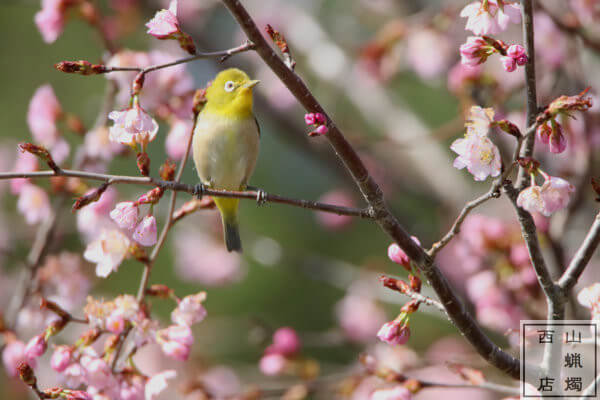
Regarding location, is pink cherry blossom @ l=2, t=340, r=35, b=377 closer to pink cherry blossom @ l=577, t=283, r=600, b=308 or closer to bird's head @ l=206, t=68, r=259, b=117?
bird's head @ l=206, t=68, r=259, b=117

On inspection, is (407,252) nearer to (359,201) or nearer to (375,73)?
(375,73)

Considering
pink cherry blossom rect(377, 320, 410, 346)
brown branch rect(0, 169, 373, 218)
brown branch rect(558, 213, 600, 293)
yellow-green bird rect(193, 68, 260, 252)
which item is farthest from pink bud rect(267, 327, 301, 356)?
brown branch rect(558, 213, 600, 293)

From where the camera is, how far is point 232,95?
201 centimetres

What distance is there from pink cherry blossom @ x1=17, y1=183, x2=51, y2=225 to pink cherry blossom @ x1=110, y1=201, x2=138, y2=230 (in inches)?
42.2

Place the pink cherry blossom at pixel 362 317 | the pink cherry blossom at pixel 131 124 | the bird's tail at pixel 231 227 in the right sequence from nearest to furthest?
the pink cherry blossom at pixel 131 124 < the bird's tail at pixel 231 227 < the pink cherry blossom at pixel 362 317

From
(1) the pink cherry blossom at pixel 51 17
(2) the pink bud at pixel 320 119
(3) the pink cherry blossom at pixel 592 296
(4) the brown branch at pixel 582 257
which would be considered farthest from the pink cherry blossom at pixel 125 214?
(1) the pink cherry blossom at pixel 51 17

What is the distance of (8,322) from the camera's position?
2049 millimetres

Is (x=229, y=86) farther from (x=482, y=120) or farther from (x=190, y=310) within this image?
(x=482, y=120)

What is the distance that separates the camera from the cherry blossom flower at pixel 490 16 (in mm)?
1324

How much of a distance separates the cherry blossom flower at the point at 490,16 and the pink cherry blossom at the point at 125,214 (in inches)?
31.7

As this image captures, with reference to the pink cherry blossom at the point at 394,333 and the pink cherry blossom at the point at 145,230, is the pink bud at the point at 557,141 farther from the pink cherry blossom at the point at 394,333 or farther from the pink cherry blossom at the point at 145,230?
the pink cherry blossom at the point at 145,230

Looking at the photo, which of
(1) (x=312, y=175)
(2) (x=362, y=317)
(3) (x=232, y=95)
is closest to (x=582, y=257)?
(3) (x=232, y=95)

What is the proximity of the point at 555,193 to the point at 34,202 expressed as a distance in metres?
1.77

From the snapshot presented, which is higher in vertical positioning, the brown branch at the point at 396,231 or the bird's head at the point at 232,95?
the bird's head at the point at 232,95
